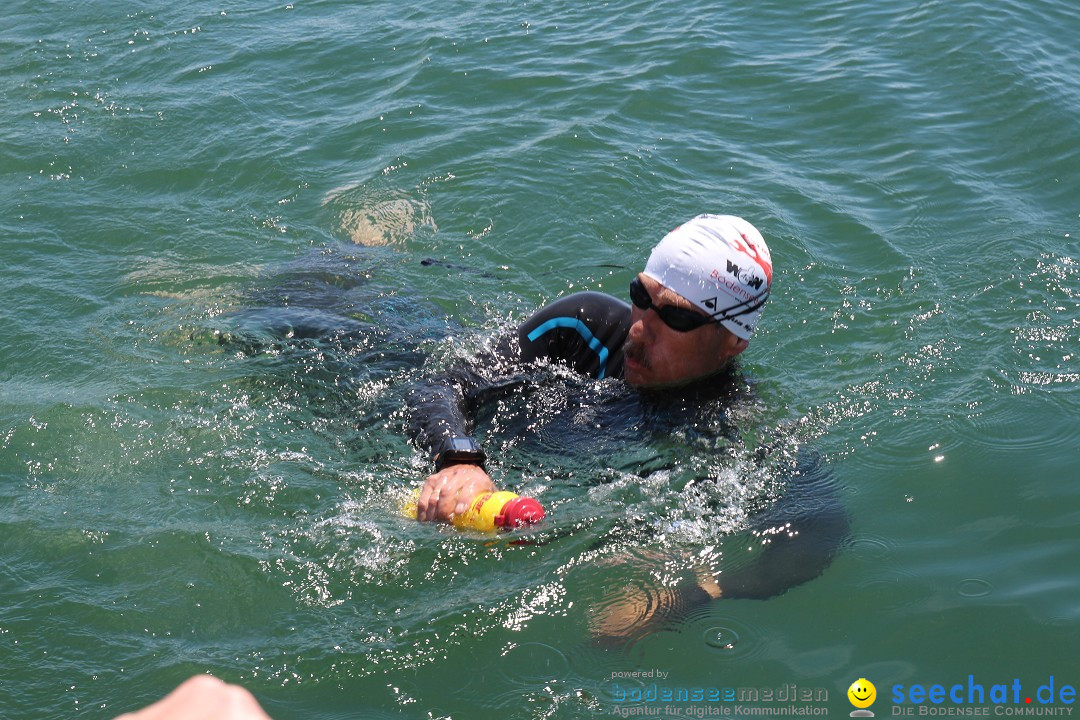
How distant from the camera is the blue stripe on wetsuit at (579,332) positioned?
589cm

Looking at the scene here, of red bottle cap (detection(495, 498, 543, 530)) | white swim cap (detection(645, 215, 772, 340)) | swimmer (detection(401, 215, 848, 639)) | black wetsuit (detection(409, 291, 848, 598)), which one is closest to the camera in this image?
red bottle cap (detection(495, 498, 543, 530))

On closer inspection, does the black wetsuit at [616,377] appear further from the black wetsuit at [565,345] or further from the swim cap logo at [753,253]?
the swim cap logo at [753,253]

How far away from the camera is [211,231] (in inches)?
322

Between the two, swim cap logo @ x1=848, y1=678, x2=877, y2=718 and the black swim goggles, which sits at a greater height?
the black swim goggles

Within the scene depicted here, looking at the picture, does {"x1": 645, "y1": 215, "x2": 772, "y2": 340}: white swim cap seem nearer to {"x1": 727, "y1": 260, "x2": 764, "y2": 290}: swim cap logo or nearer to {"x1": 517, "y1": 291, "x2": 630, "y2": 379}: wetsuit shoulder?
{"x1": 727, "y1": 260, "x2": 764, "y2": 290}: swim cap logo

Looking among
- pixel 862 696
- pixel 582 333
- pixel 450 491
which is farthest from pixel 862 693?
pixel 582 333

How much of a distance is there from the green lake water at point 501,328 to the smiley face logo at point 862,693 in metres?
0.05

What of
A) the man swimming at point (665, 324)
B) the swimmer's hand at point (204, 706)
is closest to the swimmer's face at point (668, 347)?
the man swimming at point (665, 324)

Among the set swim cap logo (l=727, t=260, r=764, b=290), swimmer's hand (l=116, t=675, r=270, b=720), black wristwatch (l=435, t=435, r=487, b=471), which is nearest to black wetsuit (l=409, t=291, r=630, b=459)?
swim cap logo (l=727, t=260, r=764, b=290)

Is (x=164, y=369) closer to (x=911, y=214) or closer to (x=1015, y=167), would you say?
(x=911, y=214)

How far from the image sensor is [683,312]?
5.46 metres

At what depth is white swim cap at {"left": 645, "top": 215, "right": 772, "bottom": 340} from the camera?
5410 millimetres

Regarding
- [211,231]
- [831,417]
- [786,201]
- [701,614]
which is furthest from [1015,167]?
[211,231]

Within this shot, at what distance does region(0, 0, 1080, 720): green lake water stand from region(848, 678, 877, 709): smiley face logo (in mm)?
51
